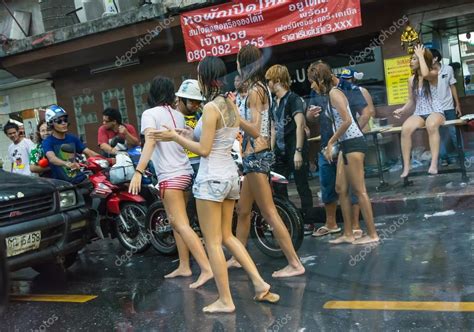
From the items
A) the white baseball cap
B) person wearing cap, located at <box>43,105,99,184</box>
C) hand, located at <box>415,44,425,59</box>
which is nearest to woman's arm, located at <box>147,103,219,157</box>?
the white baseball cap

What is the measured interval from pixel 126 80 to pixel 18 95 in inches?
162

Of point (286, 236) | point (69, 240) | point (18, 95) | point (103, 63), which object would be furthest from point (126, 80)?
point (286, 236)

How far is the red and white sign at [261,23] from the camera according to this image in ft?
29.8

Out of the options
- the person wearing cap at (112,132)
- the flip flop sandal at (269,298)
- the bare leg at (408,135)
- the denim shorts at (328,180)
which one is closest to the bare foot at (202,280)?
the flip flop sandal at (269,298)

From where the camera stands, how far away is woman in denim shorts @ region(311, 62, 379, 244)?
5.79 meters

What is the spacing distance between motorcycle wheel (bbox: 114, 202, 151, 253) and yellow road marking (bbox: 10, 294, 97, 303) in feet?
4.52

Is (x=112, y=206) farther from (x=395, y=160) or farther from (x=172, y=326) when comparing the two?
(x=395, y=160)

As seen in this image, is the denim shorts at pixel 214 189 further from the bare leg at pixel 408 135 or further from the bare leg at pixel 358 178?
the bare leg at pixel 408 135

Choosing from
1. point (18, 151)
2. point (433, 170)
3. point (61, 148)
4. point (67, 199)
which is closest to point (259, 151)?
point (67, 199)

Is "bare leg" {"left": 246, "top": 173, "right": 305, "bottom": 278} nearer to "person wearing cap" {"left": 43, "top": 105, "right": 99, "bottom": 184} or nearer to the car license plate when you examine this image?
the car license plate

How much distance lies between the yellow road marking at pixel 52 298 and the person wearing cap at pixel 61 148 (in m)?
1.68

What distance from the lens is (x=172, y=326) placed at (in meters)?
4.28
